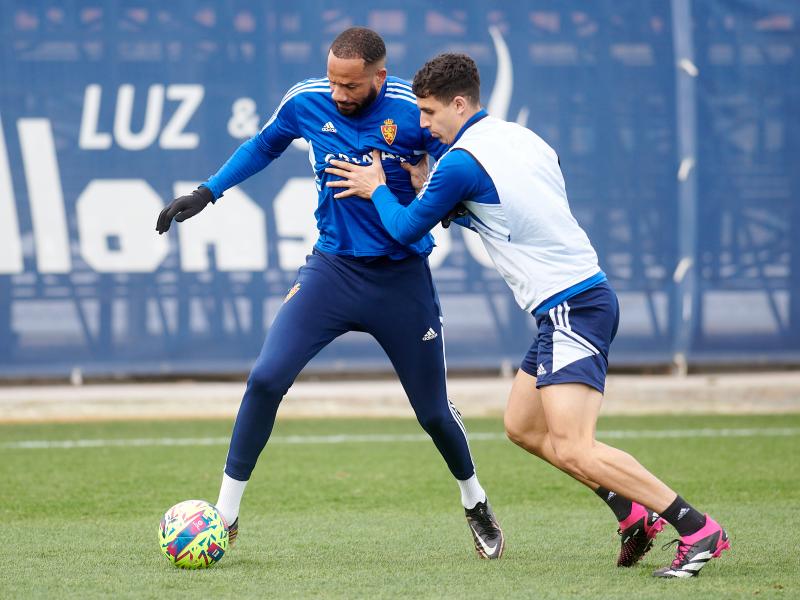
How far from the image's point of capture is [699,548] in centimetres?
490

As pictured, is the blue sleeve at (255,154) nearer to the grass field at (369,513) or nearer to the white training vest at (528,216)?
the white training vest at (528,216)

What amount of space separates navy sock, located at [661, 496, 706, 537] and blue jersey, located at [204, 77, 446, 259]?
1.59m

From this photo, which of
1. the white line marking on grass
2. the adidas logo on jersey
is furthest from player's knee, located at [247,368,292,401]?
the white line marking on grass

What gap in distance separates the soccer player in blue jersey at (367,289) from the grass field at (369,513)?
1.43ft

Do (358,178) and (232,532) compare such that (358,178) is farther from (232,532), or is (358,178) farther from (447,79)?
(232,532)

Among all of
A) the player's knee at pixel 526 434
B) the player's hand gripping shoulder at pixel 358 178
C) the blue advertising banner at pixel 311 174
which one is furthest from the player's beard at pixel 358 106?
the blue advertising banner at pixel 311 174

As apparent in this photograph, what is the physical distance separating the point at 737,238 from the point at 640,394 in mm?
1577

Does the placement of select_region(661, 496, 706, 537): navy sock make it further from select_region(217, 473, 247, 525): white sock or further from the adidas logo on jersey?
select_region(217, 473, 247, 525): white sock

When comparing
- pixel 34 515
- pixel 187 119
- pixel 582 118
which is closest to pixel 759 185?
A: pixel 582 118

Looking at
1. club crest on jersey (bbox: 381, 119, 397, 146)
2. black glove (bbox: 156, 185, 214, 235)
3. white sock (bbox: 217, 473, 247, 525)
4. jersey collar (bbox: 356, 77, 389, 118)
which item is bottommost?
white sock (bbox: 217, 473, 247, 525)

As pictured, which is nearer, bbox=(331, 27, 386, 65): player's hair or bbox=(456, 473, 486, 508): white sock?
Answer: bbox=(331, 27, 386, 65): player's hair

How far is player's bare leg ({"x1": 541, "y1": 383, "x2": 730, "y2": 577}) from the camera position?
4.87m

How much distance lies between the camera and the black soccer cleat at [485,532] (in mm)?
5562

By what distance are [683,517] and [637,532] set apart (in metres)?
0.42
